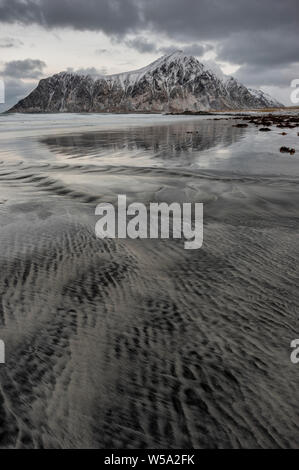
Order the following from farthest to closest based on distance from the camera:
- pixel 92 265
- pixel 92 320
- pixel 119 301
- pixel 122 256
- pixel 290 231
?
pixel 290 231
pixel 122 256
pixel 92 265
pixel 119 301
pixel 92 320

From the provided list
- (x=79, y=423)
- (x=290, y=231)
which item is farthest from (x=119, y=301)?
(x=290, y=231)

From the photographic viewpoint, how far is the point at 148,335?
2377 millimetres

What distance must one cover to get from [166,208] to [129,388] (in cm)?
398

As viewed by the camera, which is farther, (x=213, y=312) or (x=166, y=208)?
(x=166, y=208)

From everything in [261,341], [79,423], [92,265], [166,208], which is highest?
[166,208]

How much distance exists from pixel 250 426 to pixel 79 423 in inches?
39.6

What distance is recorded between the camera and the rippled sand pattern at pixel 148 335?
66.9 inches

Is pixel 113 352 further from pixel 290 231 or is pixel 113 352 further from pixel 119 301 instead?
pixel 290 231

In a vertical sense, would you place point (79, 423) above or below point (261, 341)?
below

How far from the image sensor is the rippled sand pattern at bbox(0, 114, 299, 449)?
170 centimetres

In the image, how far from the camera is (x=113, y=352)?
2219 mm

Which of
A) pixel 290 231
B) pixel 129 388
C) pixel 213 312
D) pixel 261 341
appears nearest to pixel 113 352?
pixel 129 388

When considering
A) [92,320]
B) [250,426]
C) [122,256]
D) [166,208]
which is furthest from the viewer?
[166,208]

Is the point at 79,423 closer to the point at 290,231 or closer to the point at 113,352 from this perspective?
the point at 113,352
